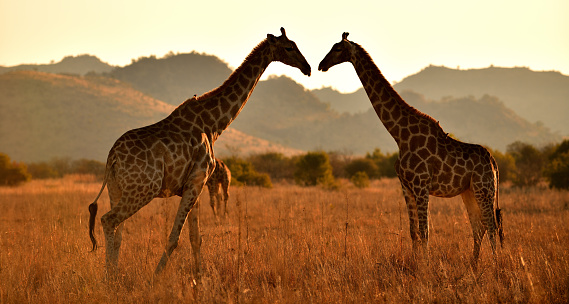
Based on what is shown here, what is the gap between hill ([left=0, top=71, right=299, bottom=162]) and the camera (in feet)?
255

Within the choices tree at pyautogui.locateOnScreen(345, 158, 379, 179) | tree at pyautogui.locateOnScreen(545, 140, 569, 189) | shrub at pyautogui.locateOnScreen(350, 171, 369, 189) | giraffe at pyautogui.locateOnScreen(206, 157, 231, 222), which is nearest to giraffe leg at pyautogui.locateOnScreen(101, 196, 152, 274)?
giraffe at pyautogui.locateOnScreen(206, 157, 231, 222)

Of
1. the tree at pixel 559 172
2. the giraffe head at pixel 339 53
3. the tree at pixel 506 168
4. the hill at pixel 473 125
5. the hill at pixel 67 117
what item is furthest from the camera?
the hill at pixel 473 125

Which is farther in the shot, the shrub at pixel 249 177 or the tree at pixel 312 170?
the tree at pixel 312 170

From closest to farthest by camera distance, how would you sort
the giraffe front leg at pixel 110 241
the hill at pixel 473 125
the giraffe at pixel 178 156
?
the giraffe front leg at pixel 110 241 < the giraffe at pixel 178 156 < the hill at pixel 473 125

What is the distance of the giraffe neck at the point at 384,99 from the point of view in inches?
284

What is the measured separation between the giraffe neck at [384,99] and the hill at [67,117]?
6219 centimetres

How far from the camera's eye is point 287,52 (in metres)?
7.05

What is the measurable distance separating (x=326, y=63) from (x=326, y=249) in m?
3.13

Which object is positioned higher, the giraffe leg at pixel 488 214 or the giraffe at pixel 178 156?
the giraffe at pixel 178 156

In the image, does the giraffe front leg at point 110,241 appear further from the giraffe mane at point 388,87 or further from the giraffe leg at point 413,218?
the giraffe mane at point 388,87

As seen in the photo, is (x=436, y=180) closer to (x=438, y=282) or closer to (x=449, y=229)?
(x=438, y=282)

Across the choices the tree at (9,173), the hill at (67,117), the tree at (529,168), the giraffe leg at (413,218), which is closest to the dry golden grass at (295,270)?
the giraffe leg at (413,218)

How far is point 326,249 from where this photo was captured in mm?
7582

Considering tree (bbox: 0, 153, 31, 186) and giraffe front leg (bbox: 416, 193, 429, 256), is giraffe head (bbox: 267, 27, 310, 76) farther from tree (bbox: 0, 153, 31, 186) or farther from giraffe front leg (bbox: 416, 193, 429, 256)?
tree (bbox: 0, 153, 31, 186)
